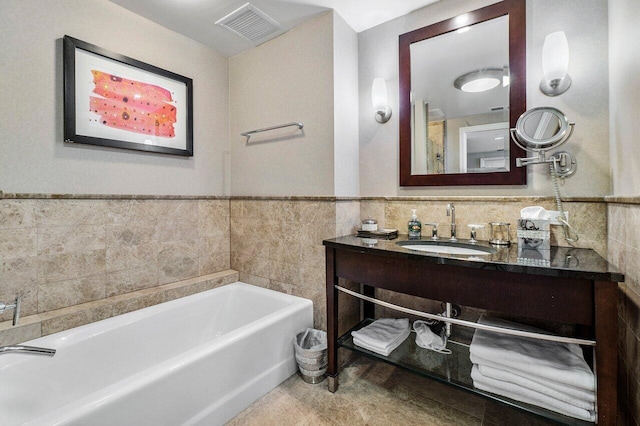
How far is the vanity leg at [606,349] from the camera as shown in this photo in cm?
92

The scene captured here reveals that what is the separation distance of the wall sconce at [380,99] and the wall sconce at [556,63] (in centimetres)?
82


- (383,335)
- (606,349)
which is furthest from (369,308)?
(606,349)

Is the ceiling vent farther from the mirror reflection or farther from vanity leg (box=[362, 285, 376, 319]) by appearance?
vanity leg (box=[362, 285, 376, 319])

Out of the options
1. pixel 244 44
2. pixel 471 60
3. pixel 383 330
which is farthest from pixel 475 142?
pixel 244 44

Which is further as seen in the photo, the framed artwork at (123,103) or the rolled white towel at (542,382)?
the framed artwork at (123,103)

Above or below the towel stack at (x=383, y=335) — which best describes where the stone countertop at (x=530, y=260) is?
above

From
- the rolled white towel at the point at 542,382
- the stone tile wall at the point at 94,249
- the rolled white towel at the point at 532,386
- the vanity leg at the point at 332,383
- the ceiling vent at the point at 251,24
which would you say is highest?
the ceiling vent at the point at 251,24

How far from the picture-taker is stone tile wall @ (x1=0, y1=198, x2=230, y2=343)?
4.83 feet

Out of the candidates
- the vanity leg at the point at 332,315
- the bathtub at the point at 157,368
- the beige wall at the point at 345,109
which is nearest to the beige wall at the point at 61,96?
the bathtub at the point at 157,368

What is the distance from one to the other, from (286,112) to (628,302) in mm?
2028

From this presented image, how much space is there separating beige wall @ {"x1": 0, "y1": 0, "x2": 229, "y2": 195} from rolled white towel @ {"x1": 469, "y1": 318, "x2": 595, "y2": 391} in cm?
212

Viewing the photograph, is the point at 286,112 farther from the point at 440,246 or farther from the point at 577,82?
the point at 577,82

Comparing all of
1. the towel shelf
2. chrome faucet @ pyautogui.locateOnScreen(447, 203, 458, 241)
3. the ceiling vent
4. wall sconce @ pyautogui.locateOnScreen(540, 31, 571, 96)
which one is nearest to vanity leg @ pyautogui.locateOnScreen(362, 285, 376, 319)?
the towel shelf

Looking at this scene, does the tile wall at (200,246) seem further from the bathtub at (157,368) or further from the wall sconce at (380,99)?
the wall sconce at (380,99)
